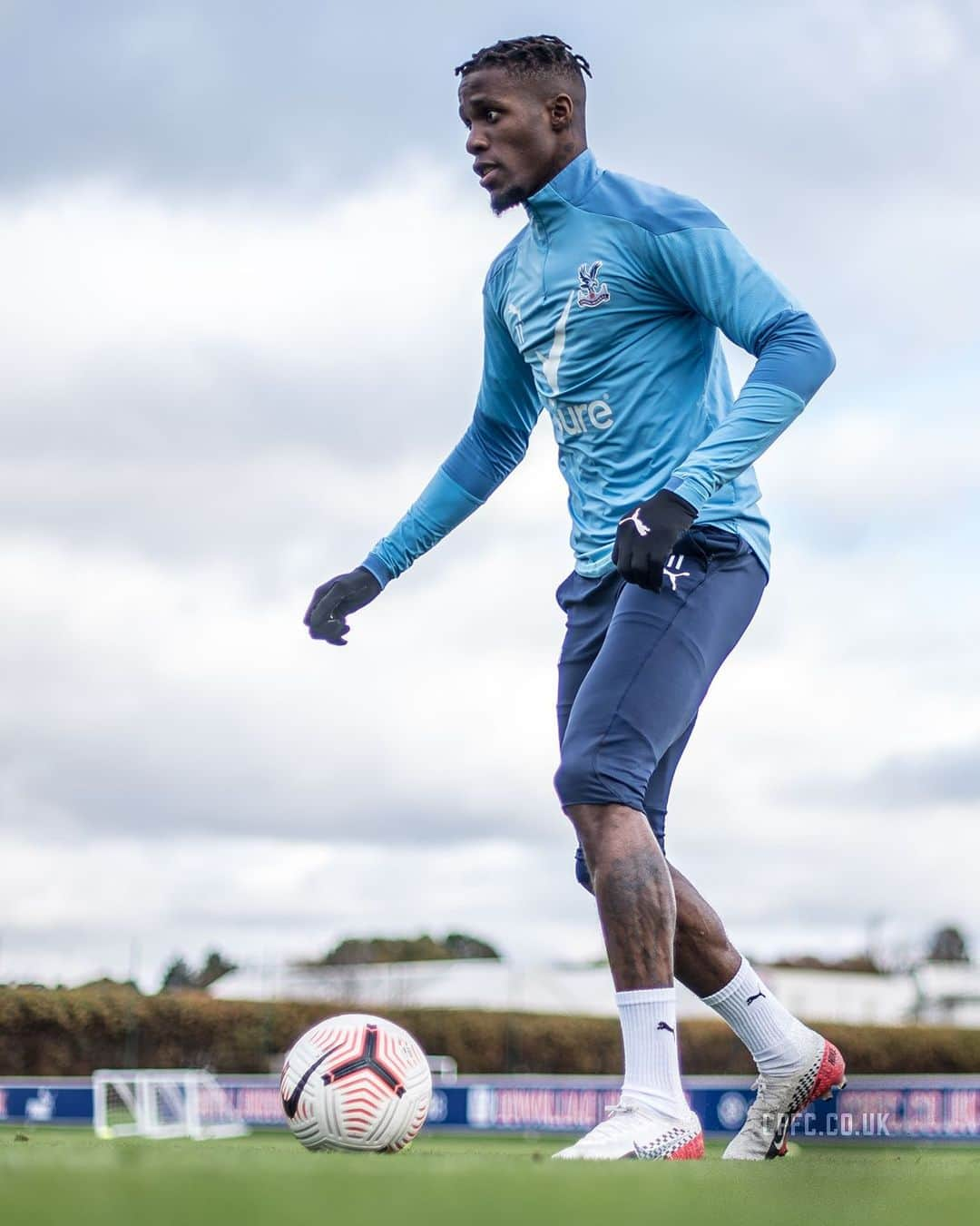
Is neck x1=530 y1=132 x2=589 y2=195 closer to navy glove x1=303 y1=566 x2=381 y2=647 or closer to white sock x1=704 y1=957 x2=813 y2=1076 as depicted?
navy glove x1=303 y1=566 x2=381 y2=647

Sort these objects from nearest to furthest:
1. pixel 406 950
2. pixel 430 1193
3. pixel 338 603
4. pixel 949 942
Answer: pixel 430 1193 → pixel 338 603 → pixel 406 950 → pixel 949 942

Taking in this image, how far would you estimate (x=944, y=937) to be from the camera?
3780 inches

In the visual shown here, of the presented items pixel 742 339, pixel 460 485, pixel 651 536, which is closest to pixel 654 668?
pixel 651 536

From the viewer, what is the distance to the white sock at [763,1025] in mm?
4699

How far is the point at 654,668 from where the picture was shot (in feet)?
14.1

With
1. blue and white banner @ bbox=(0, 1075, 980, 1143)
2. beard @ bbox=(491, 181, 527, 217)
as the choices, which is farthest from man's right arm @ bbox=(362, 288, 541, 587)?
blue and white banner @ bbox=(0, 1075, 980, 1143)

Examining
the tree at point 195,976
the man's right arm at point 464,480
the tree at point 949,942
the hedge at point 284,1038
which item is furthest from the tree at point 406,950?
the man's right arm at point 464,480

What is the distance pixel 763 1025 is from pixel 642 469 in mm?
1634

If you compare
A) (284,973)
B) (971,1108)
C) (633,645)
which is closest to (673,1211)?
(633,645)

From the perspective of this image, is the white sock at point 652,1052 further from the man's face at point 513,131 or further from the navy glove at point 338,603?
the man's face at point 513,131

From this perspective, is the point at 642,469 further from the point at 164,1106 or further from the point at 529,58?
the point at 164,1106

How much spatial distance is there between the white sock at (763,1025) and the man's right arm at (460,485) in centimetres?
181

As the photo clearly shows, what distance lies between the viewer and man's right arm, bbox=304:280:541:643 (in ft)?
18.6

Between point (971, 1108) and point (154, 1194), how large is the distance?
1162 centimetres
